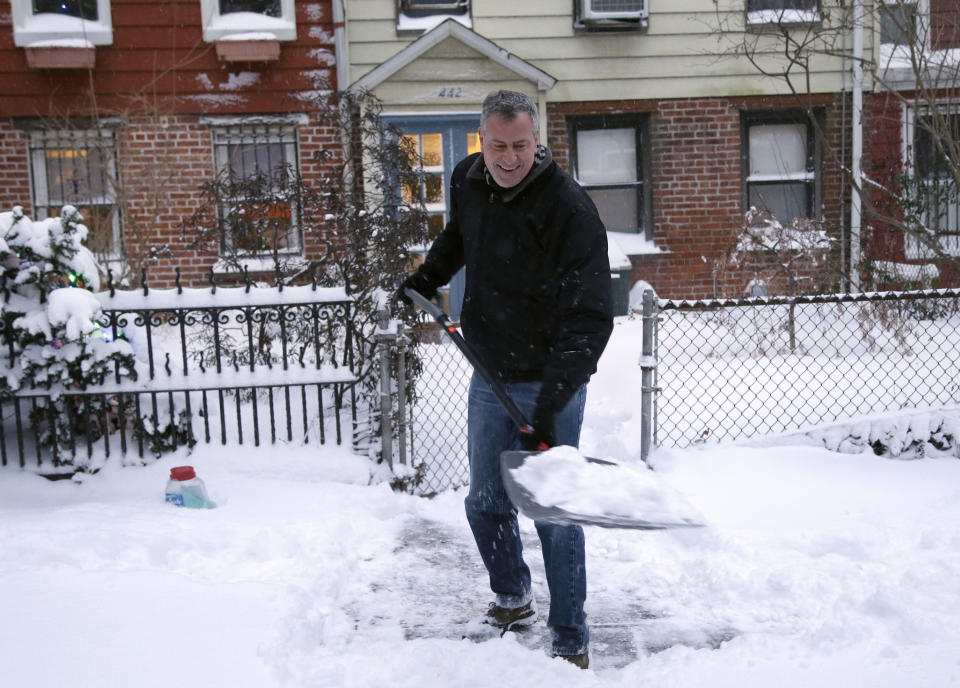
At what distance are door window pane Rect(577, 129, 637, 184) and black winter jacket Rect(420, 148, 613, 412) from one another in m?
8.02

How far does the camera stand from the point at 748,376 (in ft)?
23.7

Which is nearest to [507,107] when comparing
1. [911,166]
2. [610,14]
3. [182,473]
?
[182,473]

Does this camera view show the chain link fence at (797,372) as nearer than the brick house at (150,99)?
Yes

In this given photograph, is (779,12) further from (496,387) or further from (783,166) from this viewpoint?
(496,387)

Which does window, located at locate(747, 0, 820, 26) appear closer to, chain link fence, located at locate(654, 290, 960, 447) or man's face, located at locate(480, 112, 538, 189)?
chain link fence, located at locate(654, 290, 960, 447)

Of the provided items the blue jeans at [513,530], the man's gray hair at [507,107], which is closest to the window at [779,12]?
the man's gray hair at [507,107]

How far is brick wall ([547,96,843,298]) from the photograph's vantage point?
10867 mm

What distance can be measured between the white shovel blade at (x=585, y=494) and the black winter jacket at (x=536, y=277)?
0.20 m

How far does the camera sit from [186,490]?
15.8 ft

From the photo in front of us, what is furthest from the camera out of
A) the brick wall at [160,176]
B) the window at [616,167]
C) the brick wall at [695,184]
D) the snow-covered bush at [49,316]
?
the window at [616,167]

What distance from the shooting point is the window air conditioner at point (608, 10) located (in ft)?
34.1

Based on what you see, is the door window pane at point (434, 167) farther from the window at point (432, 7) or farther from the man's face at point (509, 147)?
the man's face at point (509, 147)

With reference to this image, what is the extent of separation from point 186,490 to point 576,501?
2.75 meters

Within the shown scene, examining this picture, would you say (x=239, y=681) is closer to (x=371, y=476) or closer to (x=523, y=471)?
(x=523, y=471)
